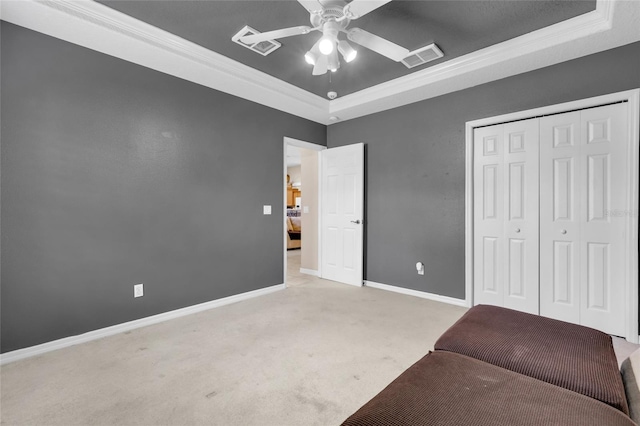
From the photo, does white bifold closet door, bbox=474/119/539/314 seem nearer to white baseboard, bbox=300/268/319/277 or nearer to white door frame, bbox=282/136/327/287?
white door frame, bbox=282/136/327/287

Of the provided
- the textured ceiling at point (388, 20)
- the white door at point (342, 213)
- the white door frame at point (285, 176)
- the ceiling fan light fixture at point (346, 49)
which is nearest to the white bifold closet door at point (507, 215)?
the textured ceiling at point (388, 20)

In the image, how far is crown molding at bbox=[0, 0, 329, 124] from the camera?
2191 millimetres

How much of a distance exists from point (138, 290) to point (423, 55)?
370 cm

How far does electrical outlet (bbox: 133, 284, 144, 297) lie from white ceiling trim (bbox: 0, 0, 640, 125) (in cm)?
221

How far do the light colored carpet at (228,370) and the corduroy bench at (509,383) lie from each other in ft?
2.60

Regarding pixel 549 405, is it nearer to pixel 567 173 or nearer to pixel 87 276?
pixel 567 173

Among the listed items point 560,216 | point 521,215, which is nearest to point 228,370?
point 521,215

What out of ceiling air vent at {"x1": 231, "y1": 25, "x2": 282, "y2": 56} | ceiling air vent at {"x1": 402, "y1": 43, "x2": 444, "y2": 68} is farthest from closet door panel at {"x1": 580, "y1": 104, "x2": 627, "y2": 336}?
ceiling air vent at {"x1": 231, "y1": 25, "x2": 282, "y2": 56}

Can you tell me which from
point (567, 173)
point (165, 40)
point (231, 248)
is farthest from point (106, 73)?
point (567, 173)

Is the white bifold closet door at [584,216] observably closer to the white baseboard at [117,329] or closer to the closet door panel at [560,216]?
the closet door panel at [560,216]

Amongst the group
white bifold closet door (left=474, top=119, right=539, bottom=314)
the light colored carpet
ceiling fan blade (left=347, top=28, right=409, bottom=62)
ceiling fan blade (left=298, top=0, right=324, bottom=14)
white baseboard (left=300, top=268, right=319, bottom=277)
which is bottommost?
the light colored carpet

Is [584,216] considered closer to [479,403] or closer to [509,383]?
[509,383]

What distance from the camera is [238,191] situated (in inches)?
148

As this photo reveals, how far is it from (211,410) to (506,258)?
123 inches
